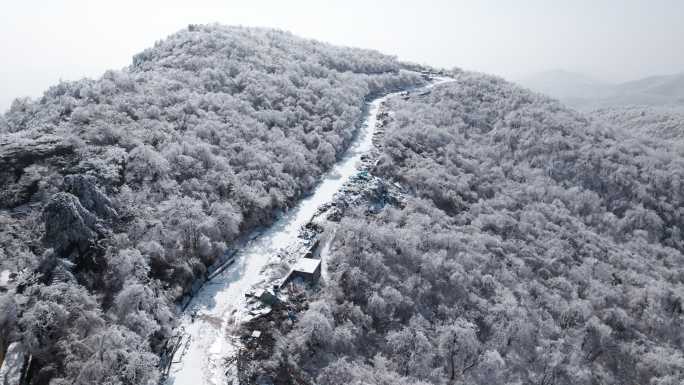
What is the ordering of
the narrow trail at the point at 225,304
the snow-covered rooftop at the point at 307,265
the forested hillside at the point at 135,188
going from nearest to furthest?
the forested hillside at the point at 135,188 → the narrow trail at the point at 225,304 → the snow-covered rooftop at the point at 307,265

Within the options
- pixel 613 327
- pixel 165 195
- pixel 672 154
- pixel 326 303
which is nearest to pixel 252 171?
pixel 165 195

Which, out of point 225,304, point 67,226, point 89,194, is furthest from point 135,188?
A: point 225,304

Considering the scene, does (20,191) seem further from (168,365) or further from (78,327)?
(168,365)

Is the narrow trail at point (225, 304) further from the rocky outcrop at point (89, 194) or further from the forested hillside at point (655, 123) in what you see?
the forested hillside at point (655, 123)

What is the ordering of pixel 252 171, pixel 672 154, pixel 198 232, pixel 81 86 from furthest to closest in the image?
pixel 672 154 < pixel 81 86 < pixel 252 171 < pixel 198 232

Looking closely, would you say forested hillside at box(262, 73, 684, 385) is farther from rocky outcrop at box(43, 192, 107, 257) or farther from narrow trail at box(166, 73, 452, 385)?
rocky outcrop at box(43, 192, 107, 257)

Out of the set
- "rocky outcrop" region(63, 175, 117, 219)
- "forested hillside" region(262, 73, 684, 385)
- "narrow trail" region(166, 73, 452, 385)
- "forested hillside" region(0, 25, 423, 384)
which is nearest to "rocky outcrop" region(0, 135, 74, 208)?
"forested hillside" region(0, 25, 423, 384)

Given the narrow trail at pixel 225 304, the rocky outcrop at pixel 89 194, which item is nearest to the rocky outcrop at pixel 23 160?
the rocky outcrop at pixel 89 194
